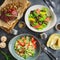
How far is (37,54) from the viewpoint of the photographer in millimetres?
21000

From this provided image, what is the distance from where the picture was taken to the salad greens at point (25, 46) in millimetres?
21000

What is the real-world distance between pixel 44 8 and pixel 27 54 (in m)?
0.29

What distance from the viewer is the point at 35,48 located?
21.0 meters

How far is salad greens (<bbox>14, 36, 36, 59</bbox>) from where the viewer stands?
68.9 ft

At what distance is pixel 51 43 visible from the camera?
827 inches

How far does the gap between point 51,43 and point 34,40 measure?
103mm

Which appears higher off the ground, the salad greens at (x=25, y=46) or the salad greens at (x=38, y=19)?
the salad greens at (x=38, y=19)

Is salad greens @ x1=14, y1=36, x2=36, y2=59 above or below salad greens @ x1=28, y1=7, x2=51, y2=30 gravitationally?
below

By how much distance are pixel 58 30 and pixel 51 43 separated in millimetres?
89

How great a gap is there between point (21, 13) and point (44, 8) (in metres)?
0.14

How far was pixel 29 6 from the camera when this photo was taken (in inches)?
827

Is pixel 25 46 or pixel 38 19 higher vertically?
pixel 38 19

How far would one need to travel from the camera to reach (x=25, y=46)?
68.9 feet

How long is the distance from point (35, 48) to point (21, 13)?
0.75 feet
